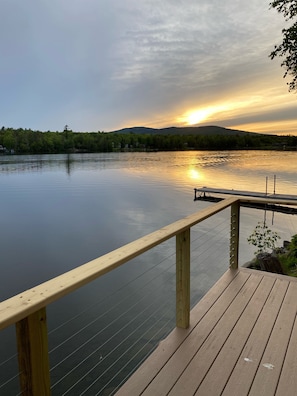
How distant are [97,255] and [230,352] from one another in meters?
8.58

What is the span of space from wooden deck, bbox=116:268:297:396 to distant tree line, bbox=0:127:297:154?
7630 cm

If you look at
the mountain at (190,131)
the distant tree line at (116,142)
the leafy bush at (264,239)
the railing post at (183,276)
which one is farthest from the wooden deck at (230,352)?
the mountain at (190,131)

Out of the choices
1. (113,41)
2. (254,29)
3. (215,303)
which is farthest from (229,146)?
(215,303)

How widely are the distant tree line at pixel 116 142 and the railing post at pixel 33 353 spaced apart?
254ft

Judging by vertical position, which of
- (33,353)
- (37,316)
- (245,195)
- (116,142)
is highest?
(116,142)

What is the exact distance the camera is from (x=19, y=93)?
37.0m

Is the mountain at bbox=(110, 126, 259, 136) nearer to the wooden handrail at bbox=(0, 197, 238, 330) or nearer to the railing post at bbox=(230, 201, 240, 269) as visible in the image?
the railing post at bbox=(230, 201, 240, 269)

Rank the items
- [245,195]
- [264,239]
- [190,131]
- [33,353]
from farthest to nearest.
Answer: [190,131], [245,195], [264,239], [33,353]

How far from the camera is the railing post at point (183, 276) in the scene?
83.7 inches

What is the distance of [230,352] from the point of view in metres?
1.95

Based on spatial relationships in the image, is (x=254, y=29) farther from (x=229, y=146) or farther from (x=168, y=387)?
(x=229, y=146)

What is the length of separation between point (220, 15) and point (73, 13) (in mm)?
8708

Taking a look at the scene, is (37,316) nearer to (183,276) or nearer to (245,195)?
(183,276)

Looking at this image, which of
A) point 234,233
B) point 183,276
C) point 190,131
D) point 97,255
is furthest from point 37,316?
point 190,131
